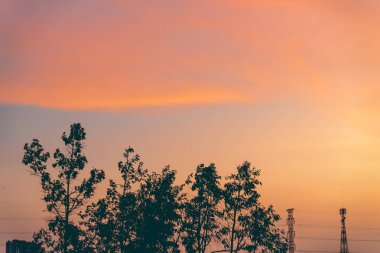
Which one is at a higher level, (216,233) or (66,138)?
(66,138)

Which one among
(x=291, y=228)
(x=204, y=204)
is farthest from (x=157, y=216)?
(x=291, y=228)

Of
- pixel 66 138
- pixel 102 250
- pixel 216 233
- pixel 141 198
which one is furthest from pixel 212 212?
pixel 66 138

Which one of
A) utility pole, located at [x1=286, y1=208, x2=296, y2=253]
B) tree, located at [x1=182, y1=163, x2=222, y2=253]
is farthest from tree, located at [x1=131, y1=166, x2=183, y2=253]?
utility pole, located at [x1=286, y1=208, x2=296, y2=253]

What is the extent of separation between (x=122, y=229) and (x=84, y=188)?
41.7ft

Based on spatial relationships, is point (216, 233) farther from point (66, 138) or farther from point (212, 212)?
point (66, 138)

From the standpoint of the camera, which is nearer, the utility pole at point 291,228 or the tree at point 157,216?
the tree at point 157,216

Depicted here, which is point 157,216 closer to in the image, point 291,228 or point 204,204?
point 204,204

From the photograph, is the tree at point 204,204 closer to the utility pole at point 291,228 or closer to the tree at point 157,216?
the tree at point 157,216

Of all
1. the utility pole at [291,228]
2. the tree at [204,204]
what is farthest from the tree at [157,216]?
the utility pole at [291,228]

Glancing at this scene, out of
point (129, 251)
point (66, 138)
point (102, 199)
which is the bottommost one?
point (129, 251)

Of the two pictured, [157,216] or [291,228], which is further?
[291,228]

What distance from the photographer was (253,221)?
103m

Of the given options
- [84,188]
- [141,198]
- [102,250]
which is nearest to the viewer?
[84,188]

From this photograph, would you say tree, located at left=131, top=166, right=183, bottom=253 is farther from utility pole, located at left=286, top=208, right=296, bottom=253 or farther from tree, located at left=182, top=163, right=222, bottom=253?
utility pole, located at left=286, top=208, right=296, bottom=253
